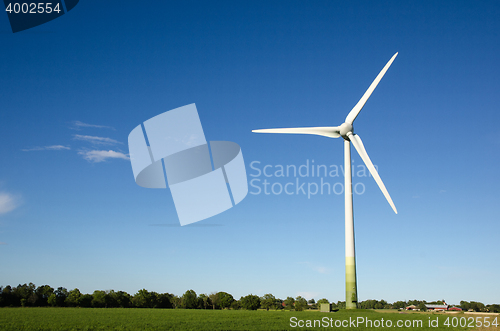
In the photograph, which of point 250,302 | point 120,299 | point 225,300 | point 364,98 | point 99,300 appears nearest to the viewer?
point 364,98

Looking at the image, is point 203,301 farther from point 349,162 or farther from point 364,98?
point 364,98

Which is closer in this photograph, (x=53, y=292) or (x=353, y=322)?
(x=353, y=322)

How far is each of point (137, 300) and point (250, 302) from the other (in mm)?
55077

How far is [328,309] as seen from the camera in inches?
2569

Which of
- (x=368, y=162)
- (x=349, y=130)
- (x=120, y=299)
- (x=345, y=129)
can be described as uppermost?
(x=345, y=129)

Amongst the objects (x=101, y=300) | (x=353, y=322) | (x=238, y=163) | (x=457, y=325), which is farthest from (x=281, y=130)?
(x=101, y=300)

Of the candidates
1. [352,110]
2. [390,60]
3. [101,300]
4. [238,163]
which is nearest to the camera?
[238,163]

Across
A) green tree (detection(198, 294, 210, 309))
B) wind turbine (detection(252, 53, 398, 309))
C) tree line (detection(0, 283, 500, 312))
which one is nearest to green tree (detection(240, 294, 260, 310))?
tree line (detection(0, 283, 500, 312))

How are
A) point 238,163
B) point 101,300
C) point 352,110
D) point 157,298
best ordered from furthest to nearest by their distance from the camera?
point 157,298
point 101,300
point 352,110
point 238,163

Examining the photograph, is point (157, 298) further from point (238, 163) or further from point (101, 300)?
point (238, 163)

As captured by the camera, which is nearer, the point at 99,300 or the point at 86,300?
the point at 99,300

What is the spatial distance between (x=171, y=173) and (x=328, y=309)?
3901cm

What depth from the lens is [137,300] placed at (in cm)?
18288

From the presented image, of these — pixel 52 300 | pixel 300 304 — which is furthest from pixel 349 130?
pixel 52 300
